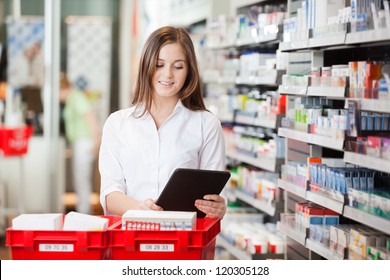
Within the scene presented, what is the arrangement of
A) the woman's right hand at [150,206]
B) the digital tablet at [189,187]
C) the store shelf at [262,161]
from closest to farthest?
the digital tablet at [189,187] → the woman's right hand at [150,206] → the store shelf at [262,161]

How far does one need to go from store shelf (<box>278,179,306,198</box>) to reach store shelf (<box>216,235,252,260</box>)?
2.72 feet

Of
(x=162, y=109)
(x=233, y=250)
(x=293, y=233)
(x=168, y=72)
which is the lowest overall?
(x=233, y=250)

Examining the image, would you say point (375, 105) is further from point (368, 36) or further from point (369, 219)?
point (369, 219)

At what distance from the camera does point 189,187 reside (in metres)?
3.23

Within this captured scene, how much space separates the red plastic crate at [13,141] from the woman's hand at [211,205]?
610 cm

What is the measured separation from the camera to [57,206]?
10719mm

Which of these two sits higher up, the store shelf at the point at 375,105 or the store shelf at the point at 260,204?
the store shelf at the point at 375,105

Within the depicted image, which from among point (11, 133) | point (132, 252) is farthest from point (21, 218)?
point (11, 133)

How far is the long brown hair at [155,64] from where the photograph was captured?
3523 millimetres

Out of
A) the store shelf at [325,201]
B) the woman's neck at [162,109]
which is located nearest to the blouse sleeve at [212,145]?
the woman's neck at [162,109]

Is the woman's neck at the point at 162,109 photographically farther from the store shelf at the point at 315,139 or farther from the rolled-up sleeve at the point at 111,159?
the store shelf at the point at 315,139

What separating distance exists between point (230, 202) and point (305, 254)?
1760 millimetres

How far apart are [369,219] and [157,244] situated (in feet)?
3.83

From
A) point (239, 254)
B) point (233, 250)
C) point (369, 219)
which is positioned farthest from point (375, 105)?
point (233, 250)
